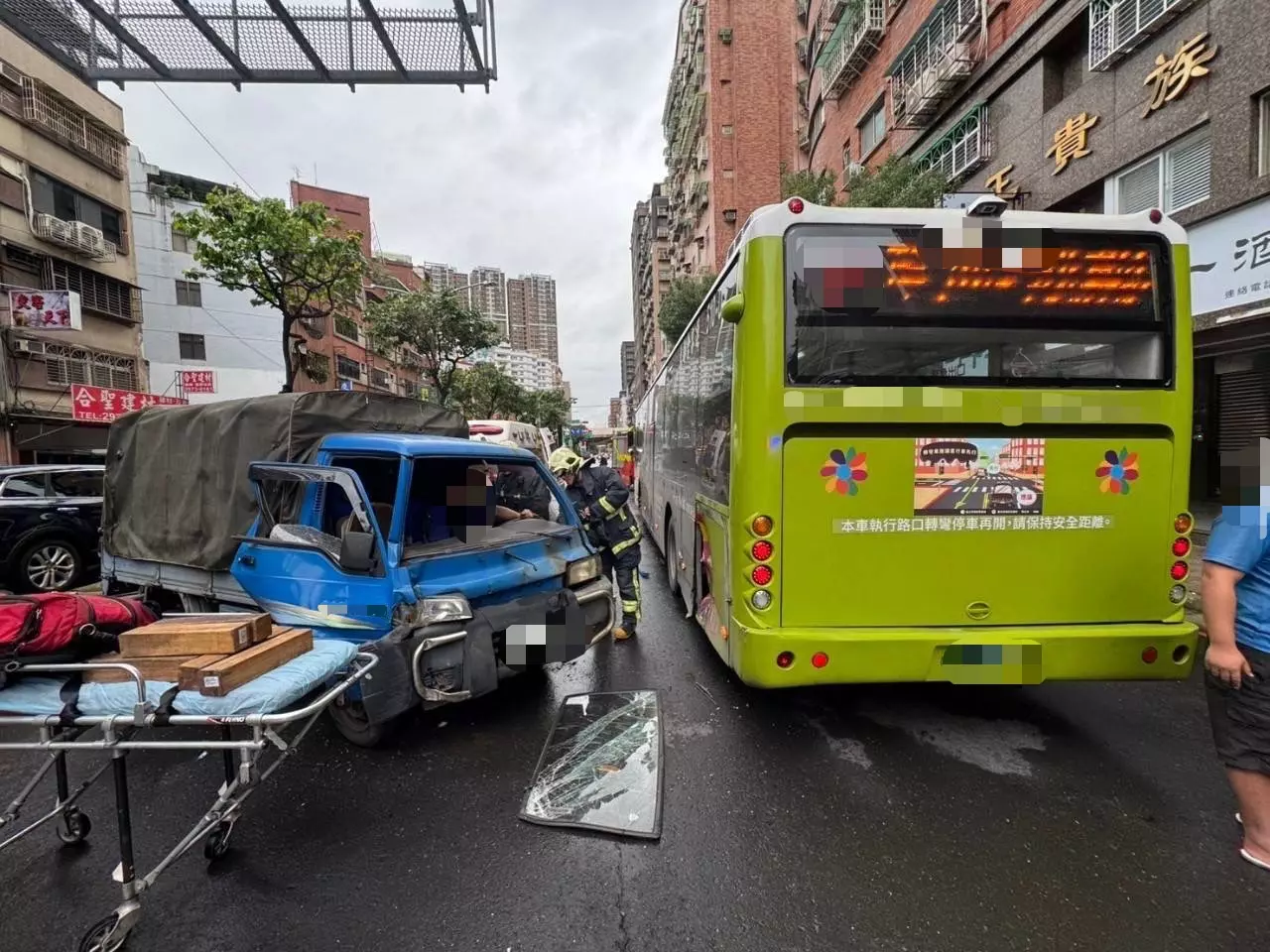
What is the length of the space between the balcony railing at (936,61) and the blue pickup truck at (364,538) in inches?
603

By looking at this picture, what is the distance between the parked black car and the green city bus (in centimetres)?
923

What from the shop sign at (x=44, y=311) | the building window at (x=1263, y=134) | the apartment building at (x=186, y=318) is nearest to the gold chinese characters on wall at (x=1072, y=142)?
the building window at (x=1263, y=134)

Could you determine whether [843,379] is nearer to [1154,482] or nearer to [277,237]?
[1154,482]

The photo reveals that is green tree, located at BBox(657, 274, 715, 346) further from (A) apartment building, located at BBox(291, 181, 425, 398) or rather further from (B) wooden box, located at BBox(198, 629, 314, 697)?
(B) wooden box, located at BBox(198, 629, 314, 697)

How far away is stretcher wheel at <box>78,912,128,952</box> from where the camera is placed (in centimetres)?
207

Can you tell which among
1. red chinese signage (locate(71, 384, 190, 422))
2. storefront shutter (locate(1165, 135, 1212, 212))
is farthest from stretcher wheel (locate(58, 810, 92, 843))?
red chinese signage (locate(71, 384, 190, 422))

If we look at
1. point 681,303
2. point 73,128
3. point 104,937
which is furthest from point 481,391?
point 104,937

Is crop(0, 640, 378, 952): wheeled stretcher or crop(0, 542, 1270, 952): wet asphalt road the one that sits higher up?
crop(0, 640, 378, 952): wheeled stretcher

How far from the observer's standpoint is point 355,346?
36000mm

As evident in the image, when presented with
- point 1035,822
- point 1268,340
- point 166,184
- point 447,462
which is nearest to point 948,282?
point 1035,822

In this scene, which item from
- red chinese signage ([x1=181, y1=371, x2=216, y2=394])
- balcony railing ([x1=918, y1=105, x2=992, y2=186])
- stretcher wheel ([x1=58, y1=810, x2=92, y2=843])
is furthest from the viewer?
red chinese signage ([x1=181, y1=371, x2=216, y2=394])

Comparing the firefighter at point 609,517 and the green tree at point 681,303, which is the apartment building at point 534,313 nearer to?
the green tree at point 681,303

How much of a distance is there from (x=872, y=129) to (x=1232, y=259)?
1344cm

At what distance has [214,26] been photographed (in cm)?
564
